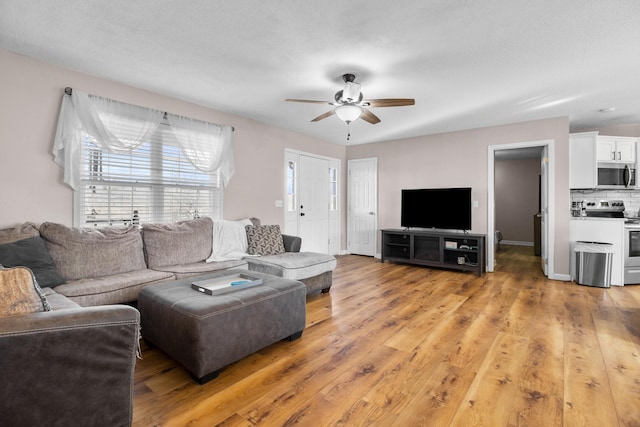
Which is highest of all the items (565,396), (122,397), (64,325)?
(64,325)

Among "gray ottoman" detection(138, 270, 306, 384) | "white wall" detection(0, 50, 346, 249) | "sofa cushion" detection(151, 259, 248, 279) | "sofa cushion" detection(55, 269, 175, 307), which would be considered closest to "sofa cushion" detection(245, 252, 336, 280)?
"sofa cushion" detection(151, 259, 248, 279)

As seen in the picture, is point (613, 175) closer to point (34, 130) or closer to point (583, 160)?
point (583, 160)

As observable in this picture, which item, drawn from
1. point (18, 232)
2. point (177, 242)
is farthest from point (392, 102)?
point (18, 232)

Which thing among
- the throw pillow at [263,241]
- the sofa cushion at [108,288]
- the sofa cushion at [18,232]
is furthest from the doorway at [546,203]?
the sofa cushion at [18,232]

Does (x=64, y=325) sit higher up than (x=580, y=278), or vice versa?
(x=64, y=325)

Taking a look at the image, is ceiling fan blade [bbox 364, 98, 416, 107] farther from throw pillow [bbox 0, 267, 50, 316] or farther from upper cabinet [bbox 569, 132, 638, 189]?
upper cabinet [bbox 569, 132, 638, 189]

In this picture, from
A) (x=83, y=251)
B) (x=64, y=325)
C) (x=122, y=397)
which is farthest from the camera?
(x=83, y=251)

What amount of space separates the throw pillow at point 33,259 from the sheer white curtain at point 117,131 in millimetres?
805

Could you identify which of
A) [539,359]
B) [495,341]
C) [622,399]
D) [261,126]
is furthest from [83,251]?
Answer: [622,399]

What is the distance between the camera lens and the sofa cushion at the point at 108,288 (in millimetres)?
2303

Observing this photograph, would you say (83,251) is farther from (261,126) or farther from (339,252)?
(339,252)

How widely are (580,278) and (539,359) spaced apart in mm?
2861

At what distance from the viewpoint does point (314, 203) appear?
5969 mm

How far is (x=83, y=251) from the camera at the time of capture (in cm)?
267
